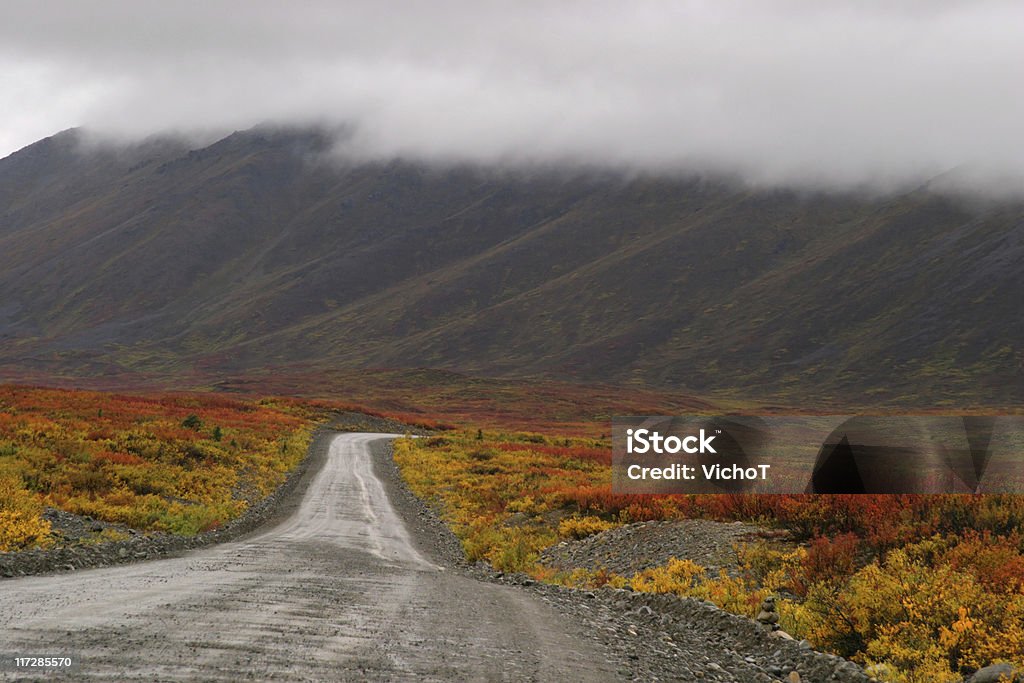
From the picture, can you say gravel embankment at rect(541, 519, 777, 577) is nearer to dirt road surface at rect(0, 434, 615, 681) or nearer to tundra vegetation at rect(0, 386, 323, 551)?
dirt road surface at rect(0, 434, 615, 681)

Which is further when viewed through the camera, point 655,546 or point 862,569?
point 655,546

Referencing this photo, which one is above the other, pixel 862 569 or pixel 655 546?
pixel 862 569

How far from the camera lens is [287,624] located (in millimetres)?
10258

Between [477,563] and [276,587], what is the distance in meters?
8.08

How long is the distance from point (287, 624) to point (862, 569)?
31.6ft

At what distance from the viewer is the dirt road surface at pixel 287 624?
830 cm

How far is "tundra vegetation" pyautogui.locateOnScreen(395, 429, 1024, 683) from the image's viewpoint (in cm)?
968

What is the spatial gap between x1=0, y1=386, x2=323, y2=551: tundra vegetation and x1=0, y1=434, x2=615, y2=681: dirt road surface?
4.92 metres

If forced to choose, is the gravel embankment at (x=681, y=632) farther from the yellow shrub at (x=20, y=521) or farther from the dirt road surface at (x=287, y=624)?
the yellow shrub at (x=20, y=521)

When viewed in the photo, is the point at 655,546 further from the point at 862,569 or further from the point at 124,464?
the point at 124,464
